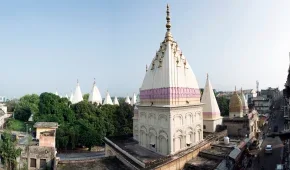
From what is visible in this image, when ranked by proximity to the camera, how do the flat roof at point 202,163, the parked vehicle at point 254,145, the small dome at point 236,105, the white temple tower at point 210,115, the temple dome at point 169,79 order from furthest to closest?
the small dome at point 236,105, the parked vehicle at point 254,145, the white temple tower at point 210,115, the temple dome at point 169,79, the flat roof at point 202,163

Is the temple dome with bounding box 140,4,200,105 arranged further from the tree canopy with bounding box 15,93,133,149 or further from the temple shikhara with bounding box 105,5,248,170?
the tree canopy with bounding box 15,93,133,149

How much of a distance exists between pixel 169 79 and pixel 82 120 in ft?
68.4

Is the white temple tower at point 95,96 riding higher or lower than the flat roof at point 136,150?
higher

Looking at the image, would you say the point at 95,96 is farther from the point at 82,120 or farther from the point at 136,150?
the point at 136,150

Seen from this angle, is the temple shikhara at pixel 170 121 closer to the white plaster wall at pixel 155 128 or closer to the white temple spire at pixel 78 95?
the white plaster wall at pixel 155 128

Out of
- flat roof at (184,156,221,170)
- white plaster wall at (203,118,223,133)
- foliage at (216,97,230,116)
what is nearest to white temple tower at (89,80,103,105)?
foliage at (216,97,230,116)

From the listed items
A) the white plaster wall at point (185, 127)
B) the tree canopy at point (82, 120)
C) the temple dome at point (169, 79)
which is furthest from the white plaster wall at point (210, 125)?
the tree canopy at point (82, 120)

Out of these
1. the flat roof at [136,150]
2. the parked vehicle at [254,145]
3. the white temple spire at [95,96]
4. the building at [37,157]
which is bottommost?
the parked vehicle at [254,145]

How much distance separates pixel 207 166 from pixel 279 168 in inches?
363

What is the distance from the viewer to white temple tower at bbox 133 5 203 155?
1880 cm

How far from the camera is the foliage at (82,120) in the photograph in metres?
33.8

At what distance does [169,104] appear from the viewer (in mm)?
18797

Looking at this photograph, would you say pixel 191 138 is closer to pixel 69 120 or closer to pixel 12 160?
pixel 12 160

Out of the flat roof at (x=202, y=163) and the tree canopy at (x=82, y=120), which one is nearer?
the flat roof at (x=202, y=163)
